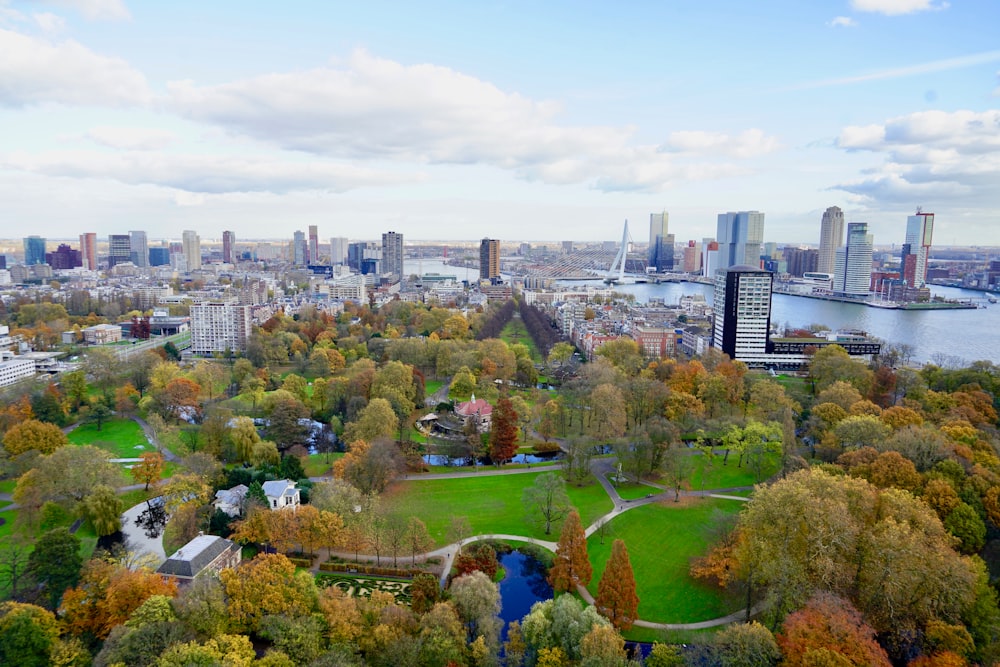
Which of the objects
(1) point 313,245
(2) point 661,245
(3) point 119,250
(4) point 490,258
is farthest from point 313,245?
(2) point 661,245

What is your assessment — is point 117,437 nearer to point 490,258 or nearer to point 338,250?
point 490,258

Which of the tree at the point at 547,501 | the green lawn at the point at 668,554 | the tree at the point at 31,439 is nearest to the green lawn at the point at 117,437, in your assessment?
the tree at the point at 31,439

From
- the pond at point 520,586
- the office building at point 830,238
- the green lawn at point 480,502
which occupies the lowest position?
the pond at point 520,586

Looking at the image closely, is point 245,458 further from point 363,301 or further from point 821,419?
point 363,301

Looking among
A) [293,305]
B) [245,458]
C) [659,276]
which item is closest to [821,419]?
[245,458]

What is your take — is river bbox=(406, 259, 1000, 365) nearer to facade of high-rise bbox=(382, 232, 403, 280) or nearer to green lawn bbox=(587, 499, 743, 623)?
green lawn bbox=(587, 499, 743, 623)

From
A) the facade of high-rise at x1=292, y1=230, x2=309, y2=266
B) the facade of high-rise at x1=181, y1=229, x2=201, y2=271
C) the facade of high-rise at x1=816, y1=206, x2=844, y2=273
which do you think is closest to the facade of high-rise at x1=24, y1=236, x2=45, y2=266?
the facade of high-rise at x1=181, y1=229, x2=201, y2=271

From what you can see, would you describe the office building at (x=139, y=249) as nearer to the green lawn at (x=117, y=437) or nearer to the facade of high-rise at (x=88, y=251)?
the facade of high-rise at (x=88, y=251)
